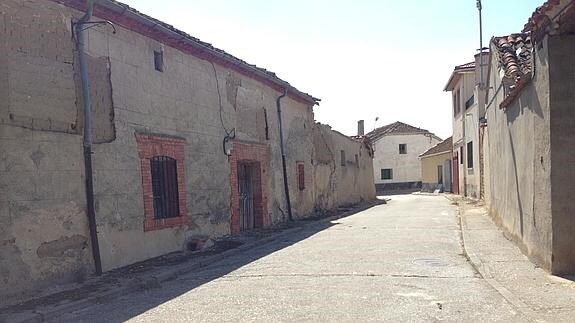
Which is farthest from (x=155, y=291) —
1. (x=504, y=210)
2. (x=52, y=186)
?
(x=504, y=210)

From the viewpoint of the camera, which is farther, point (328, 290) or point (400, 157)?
point (400, 157)

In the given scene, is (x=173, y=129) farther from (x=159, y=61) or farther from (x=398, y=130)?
(x=398, y=130)

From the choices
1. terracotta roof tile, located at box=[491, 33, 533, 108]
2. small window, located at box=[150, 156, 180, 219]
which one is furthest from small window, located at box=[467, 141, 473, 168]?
small window, located at box=[150, 156, 180, 219]

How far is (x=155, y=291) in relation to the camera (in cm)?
706

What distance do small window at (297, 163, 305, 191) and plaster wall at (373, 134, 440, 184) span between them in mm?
33287

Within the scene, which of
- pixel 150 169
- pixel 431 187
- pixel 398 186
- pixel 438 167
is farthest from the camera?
pixel 398 186

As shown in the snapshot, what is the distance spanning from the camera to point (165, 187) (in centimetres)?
1005

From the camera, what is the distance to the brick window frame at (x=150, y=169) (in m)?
9.14

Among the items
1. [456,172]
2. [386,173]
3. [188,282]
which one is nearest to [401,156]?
Result: [386,173]

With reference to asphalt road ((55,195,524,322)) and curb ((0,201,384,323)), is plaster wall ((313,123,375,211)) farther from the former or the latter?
asphalt road ((55,195,524,322))

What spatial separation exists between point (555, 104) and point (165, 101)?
6.96 m

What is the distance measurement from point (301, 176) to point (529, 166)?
36.0 ft

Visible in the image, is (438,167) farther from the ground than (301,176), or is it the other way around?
(301,176)

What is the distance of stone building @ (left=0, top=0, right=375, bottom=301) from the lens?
664 centimetres
